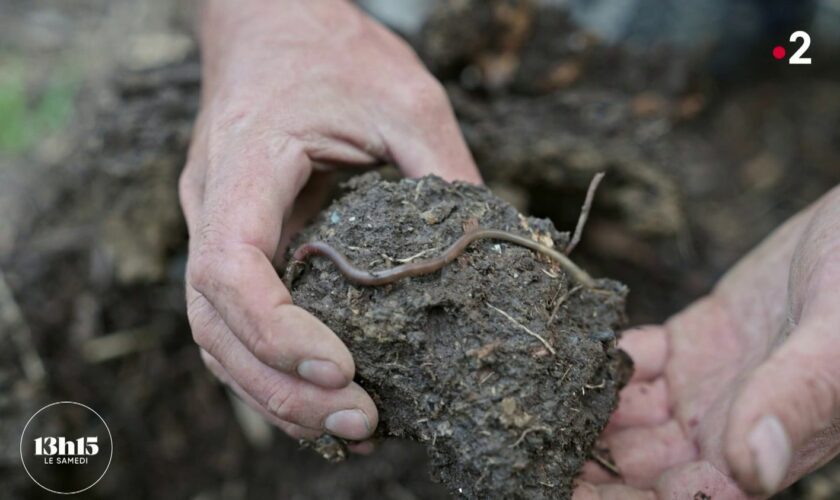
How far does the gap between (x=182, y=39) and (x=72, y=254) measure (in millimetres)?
1520

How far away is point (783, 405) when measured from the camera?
1.89m

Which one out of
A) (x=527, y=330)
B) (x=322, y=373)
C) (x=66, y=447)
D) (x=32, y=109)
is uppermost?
(x=527, y=330)

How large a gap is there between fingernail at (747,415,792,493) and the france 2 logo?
475 cm

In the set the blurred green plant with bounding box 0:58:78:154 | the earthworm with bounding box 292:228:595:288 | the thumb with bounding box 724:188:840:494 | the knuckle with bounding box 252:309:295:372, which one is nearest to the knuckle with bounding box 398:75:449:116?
the earthworm with bounding box 292:228:595:288

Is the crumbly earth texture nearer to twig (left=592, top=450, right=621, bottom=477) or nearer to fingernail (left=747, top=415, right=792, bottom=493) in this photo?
twig (left=592, top=450, right=621, bottom=477)

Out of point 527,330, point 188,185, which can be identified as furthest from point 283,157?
point 527,330

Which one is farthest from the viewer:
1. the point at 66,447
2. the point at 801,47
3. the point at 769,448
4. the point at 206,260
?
the point at 801,47

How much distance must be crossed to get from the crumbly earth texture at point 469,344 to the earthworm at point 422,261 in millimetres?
35

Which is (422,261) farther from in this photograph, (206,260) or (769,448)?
(769,448)

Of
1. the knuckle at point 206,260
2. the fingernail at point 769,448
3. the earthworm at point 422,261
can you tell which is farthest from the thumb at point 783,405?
the knuckle at point 206,260

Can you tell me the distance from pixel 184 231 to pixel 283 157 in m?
1.80

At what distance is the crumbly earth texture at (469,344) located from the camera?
2.35m

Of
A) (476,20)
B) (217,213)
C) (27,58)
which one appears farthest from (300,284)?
(27,58)

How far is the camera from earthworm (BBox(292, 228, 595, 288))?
2.44m
